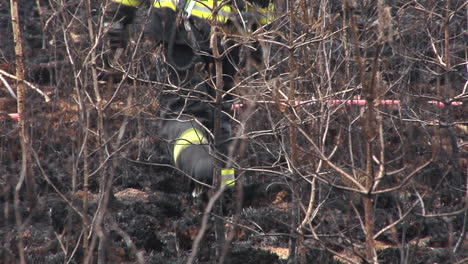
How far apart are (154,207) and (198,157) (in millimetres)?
849

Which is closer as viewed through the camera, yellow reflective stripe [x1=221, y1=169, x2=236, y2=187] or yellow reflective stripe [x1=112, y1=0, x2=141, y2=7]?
yellow reflective stripe [x1=221, y1=169, x2=236, y2=187]

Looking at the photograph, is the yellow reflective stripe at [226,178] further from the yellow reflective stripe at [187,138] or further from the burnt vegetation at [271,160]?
the yellow reflective stripe at [187,138]

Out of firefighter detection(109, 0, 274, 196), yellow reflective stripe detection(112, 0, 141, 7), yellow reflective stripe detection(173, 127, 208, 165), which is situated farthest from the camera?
yellow reflective stripe detection(173, 127, 208, 165)

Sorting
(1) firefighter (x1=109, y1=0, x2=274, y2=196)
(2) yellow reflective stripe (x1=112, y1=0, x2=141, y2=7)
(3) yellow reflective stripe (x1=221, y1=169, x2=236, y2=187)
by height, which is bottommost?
(3) yellow reflective stripe (x1=221, y1=169, x2=236, y2=187)

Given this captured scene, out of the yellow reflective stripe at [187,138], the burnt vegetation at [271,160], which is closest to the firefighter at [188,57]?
the yellow reflective stripe at [187,138]

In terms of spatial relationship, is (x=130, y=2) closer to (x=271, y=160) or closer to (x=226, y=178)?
(x=226, y=178)

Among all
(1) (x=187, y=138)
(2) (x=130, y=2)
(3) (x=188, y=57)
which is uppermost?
(2) (x=130, y=2)

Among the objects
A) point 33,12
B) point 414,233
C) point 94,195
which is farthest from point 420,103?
point 33,12

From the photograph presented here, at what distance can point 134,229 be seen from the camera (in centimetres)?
597

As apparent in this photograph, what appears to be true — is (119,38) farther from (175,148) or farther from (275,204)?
(275,204)

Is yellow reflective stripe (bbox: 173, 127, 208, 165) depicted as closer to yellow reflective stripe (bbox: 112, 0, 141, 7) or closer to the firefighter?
the firefighter

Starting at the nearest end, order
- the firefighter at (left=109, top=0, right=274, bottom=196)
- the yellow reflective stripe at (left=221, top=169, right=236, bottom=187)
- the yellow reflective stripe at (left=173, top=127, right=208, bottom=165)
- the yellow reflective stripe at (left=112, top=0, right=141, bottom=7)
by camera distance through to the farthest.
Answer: the yellow reflective stripe at (left=221, top=169, right=236, bottom=187) → the firefighter at (left=109, top=0, right=274, bottom=196) → the yellow reflective stripe at (left=112, top=0, right=141, bottom=7) → the yellow reflective stripe at (left=173, top=127, right=208, bottom=165)

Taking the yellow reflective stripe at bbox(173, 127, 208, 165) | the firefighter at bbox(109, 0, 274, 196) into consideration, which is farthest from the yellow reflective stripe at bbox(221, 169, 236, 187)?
the yellow reflective stripe at bbox(173, 127, 208, 165)

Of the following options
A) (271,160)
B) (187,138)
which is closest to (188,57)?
(187,138)
